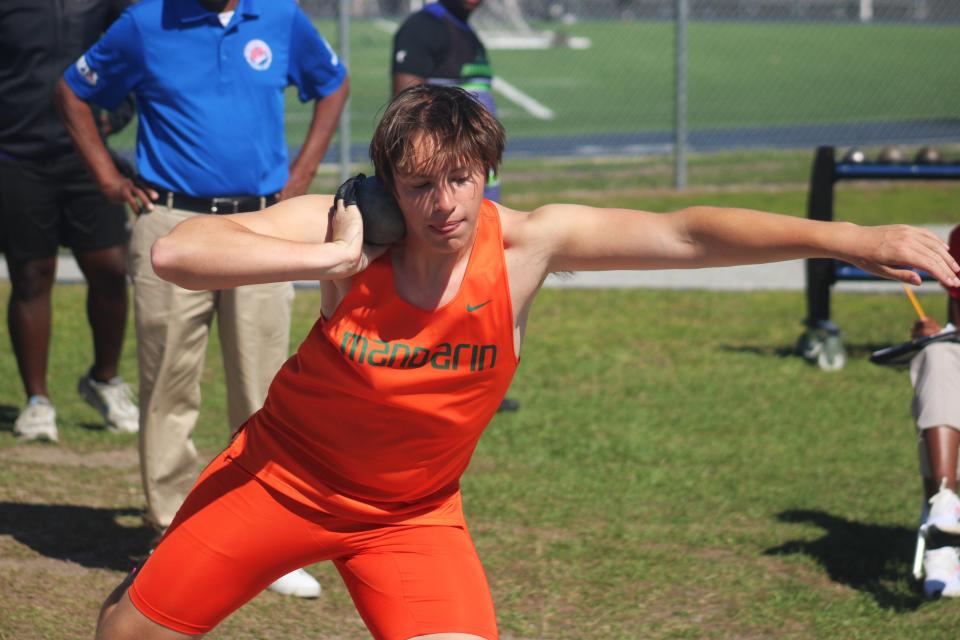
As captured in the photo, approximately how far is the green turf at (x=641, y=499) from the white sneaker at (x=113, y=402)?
0.46ft

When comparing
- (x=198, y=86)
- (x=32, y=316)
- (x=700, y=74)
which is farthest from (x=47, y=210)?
(x=700, y=74)

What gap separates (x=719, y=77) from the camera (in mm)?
29750

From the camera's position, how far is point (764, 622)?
5047 millimetres

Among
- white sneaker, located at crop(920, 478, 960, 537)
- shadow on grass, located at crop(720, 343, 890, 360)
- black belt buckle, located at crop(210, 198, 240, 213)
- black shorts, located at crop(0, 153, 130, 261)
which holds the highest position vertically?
black belt buckle, located at crop(210, 198, 240, 213)

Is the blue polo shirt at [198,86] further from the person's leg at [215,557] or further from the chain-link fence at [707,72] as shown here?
the chain-link fence at [707,72]

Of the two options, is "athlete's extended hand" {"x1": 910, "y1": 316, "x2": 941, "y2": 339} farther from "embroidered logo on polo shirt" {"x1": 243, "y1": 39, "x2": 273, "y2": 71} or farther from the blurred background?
the blurred background

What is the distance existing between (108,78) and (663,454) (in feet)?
11.3

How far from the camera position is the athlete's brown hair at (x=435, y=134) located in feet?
10.3

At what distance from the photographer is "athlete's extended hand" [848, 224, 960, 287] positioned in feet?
9.64

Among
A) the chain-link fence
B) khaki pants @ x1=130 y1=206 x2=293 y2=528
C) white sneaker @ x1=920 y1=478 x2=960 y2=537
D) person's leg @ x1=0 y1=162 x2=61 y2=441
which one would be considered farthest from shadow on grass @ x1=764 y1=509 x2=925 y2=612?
the chain-link fence

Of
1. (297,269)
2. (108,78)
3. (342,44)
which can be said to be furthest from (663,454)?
(342,44)

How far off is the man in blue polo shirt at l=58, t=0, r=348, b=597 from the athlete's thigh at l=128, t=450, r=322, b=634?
1.88 metres

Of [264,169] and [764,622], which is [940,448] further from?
[264,169]

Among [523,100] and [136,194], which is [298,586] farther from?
[523,100]
